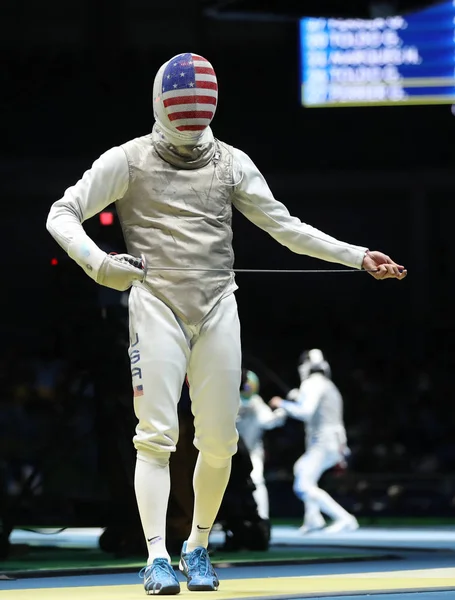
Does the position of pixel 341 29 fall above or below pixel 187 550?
above

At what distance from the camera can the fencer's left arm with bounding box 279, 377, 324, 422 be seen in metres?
9.86

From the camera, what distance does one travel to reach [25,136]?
43.1 feet

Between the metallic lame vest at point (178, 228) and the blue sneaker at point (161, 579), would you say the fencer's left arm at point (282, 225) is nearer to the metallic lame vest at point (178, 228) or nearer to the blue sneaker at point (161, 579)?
the metallic lame vest at point (178, 228)

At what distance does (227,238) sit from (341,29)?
22.3ft

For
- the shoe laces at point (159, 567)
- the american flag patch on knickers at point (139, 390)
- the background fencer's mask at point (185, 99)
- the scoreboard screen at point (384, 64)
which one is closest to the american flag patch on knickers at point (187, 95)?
the background fencer's mask at point (185, 99)

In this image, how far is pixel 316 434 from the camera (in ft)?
33.2

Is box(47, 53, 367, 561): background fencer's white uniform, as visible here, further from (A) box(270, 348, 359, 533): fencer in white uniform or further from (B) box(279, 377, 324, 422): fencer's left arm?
(B) box(279, 377, 324, 422): fencer's left arm

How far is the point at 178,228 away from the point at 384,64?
22.2 feet

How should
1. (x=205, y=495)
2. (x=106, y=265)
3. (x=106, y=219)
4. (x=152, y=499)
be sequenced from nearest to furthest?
(x=106, y=265) → (x=152, y=499) → (x=205, y=495) → (x=106, y=219)

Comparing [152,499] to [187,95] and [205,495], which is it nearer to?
[205,495]

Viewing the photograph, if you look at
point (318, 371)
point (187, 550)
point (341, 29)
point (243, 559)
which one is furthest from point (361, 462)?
point (187, 550)

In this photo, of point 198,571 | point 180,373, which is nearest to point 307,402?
point 198,571

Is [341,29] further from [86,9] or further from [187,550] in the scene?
[187,550]

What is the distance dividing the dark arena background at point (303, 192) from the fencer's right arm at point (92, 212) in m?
3.57
